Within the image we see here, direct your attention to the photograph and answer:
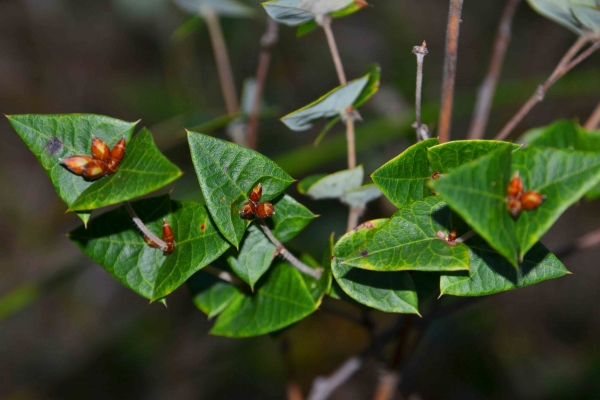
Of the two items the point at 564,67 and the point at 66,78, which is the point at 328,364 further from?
the point at 66,78

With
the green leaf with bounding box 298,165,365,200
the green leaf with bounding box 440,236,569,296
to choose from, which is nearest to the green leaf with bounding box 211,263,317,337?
the green leaf with bounding box 298,165,365,200

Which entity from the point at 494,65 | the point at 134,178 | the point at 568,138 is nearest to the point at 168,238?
the point at 134,178

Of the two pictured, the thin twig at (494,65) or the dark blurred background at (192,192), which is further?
the dark blurred background at (192,192)

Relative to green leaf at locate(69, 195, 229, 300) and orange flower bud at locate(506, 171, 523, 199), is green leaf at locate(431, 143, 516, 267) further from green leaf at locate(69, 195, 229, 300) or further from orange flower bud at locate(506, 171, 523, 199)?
green leaf at locate(69, 195, 229, 300)

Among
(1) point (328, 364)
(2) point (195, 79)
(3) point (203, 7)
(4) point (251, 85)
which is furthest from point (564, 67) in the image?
(2) point (195, 79)

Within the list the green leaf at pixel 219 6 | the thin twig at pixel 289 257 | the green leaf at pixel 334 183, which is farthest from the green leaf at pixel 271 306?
the green leaf at pixel 219 6

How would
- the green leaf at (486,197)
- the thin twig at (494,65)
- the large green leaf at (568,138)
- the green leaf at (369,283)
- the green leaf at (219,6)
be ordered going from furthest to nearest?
the green leaf at (219,6), the thin twig at (494,65), the large green leaf at (568,138), the green leaf at (369,283), the green leaf at (486,197)

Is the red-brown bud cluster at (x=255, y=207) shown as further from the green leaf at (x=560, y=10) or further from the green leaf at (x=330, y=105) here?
the green leaf at (x=560, y=10)

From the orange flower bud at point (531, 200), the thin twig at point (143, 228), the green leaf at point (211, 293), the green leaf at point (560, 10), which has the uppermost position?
the green leaf at point (560, 10)
